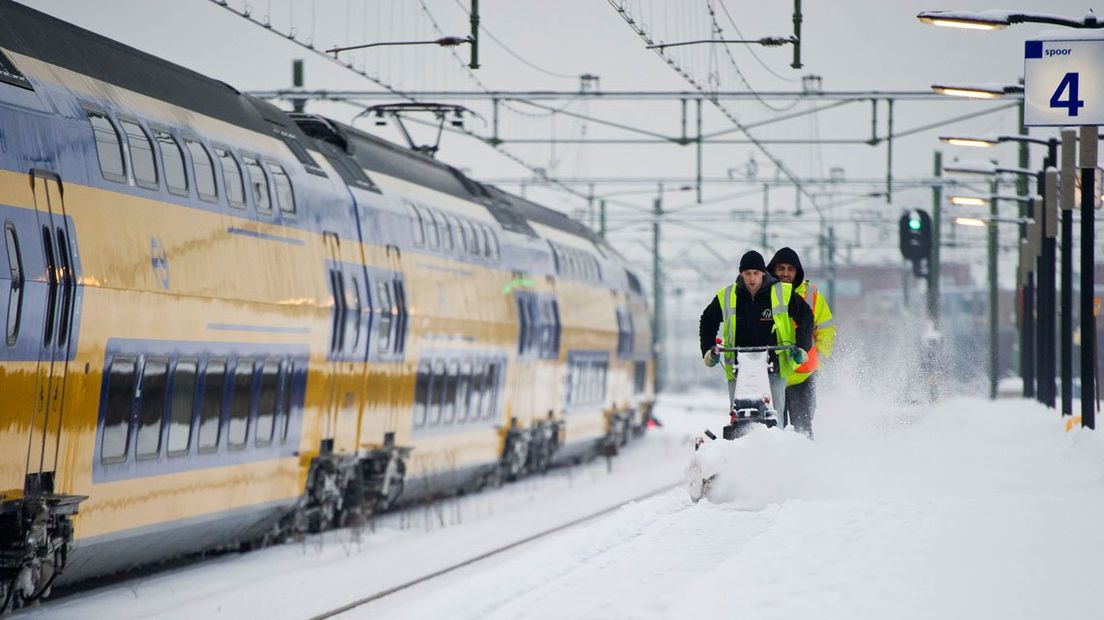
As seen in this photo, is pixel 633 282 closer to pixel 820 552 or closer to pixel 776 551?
pixel 776 551

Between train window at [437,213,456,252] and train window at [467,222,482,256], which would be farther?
train window at [467,222,482,256]

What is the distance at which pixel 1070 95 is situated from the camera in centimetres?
1862

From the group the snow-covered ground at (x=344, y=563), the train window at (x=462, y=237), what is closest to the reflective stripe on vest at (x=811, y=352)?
the snow-covered ground at (x=344, y=563)

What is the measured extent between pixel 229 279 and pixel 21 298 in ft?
11.4

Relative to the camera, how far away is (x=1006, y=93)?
81.6 feet

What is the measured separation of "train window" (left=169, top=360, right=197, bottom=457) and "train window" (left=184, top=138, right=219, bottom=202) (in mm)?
1519

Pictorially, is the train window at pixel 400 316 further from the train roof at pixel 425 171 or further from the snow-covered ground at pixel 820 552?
the snow-covered ground at pixel 820 552

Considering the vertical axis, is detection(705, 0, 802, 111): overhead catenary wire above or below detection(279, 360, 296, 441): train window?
above

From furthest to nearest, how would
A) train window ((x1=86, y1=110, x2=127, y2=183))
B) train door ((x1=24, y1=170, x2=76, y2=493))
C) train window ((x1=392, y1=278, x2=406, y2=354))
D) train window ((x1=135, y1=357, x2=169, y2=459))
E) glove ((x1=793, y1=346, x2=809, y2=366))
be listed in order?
train window ((x1=392, y1=278, x2=406, y2=354))
glove ((x1=793, y1=346, x2=809, y2=366))
train window ((x1=135, y1=357, x2=169, y2=459))
train window ((x1=86, y1=110, x2=127, y2=183))
train door ((x1=24, y1=170, x2=76, y2=493))

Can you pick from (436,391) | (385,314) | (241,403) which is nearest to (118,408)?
(241,403)

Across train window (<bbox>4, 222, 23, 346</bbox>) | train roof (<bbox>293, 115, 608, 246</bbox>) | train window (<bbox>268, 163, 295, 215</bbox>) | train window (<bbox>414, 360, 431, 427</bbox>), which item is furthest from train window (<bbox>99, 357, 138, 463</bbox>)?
train window (<bbox>414, 360, 431, 427</bbox>)

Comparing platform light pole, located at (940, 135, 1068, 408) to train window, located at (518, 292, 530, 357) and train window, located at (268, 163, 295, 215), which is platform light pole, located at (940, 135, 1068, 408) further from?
train window, located at (268, 163, 295, 215)

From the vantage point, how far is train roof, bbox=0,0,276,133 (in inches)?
486

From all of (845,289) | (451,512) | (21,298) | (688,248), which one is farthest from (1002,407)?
(845,289)
